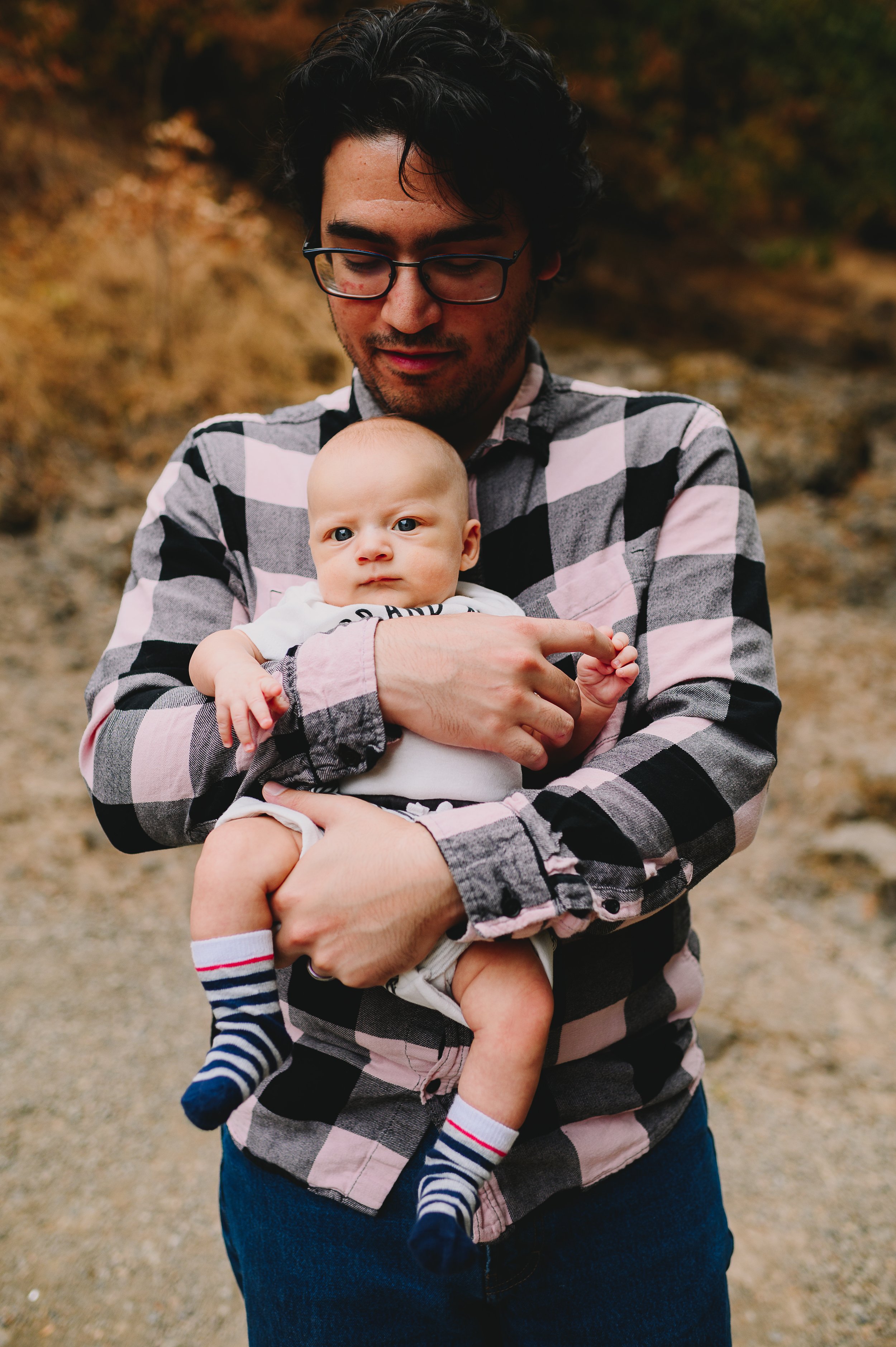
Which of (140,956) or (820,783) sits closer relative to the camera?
(140,956)

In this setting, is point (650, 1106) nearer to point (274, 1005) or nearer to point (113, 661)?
point (274, 1005)

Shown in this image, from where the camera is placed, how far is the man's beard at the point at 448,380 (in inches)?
61.3

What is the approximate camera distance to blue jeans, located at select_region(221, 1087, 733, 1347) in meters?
1.41

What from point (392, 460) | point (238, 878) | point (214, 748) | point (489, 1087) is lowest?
point (489, 1087)

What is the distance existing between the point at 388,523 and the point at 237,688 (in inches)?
16.9

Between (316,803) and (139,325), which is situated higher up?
(139,325)

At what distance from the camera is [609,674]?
142 centimetres

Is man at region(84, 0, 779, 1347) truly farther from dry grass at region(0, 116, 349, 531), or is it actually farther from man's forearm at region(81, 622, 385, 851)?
dry grass at region(0, 116, 349, 531)

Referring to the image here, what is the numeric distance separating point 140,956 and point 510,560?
9.19 feet

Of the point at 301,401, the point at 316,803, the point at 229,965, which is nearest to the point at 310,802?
the point at 316,803

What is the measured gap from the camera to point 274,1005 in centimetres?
127

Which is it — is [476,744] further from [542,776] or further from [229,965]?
[229,965]

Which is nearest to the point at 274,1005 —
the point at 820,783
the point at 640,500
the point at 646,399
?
the point at 640,500

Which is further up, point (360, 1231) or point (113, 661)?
point (113, 661)
